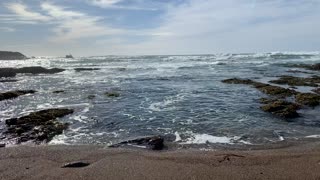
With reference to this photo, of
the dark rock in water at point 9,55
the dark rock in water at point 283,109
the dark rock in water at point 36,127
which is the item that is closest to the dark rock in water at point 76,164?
the dark rock in water at point 36,127

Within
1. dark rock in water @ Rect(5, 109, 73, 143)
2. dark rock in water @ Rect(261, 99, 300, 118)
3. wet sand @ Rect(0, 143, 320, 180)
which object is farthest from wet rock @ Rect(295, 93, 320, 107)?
dark rock in water @ Rect(5, 109, 73, 143)

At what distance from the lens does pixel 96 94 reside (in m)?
24.4

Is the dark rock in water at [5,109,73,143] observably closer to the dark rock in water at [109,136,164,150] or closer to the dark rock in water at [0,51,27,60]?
the dark rock in water at [109,136,164,150]

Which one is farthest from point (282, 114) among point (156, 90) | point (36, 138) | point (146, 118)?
point (156, 90)

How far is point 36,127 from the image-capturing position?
13.8 metres

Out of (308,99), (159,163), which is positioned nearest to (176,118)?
(159,163)

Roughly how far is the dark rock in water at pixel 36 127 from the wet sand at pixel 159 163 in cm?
148

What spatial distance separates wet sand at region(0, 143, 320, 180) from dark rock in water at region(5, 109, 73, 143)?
4.86 feet

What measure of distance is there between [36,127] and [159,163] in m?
6.68

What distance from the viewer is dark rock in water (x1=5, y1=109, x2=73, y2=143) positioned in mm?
12352

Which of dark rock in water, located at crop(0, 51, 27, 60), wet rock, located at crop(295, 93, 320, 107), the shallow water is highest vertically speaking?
wet rock, located at crop(295, 93, 320, 107)

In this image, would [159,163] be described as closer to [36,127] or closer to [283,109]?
[36,127]

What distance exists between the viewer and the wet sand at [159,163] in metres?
8.27

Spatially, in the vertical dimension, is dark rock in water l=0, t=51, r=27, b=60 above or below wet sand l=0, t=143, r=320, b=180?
below
